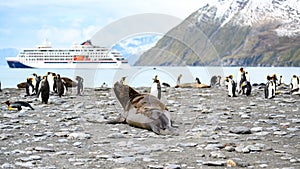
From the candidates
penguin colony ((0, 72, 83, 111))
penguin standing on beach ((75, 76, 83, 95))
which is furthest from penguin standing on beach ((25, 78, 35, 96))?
penguin standing on beach ((75, 76, 83, 95))

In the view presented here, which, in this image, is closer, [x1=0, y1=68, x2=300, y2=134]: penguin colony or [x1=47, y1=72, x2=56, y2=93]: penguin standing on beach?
[x1=0, y1=68, x2=300, y2=134]: penguin colony

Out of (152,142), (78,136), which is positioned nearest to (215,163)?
(152,142)

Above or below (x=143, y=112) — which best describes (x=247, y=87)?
above

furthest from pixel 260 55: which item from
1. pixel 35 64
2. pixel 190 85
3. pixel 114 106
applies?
pixel 114 106

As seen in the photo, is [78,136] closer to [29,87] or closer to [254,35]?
[29,87]

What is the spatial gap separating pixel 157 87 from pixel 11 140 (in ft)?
22.1

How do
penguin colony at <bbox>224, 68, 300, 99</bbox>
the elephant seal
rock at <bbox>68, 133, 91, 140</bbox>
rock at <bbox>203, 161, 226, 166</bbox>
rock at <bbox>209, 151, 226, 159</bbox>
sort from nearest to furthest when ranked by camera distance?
rock at <bbox>203, 161, 226, 166</bbox>, rock at <bbox>209, 151, 226, 159</bbox>, rock at <bbox>68, 133, 91, 140</bbox>, the elephant seal, penguin colony at <bbox>224, 68, 300, 99</bbox>

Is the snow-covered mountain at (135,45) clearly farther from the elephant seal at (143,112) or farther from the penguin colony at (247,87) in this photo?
the penguin colony at (247,87)

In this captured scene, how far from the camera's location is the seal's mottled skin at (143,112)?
7.33 meters

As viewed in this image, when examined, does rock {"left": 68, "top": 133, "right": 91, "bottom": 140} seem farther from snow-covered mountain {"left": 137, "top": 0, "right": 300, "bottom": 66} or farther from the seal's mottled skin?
snow-covered mountain {"left": 137, "top": 0, "right": 300, "bottom": 66}

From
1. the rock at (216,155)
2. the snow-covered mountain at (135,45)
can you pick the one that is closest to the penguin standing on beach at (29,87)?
the snow-covered mountain at (135,45)

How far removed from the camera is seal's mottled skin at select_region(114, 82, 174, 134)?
7.33m

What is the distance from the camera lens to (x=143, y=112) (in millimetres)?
7707

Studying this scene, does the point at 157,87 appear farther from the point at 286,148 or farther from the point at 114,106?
the point at 286,148
